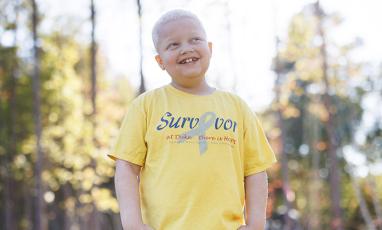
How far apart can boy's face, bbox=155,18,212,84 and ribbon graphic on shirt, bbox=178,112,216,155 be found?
18cm

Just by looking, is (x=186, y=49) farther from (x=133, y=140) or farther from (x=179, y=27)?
(x=133, y=140)

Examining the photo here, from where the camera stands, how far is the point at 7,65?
23719mm

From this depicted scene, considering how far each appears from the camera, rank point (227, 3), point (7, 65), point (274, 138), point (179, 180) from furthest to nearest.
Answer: point (7, 65)
point (274, 138)
point (227, 3)
point (179, 180)

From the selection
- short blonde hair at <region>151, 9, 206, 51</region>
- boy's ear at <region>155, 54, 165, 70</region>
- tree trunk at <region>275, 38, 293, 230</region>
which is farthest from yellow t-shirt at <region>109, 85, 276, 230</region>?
tree trunk at <region>275, 38, 293, 230</region>

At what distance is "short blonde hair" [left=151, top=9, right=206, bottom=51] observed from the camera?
9.10 ft

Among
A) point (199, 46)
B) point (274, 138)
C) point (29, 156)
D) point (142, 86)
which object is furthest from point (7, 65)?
point (199, 46)

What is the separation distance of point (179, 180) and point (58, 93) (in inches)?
816

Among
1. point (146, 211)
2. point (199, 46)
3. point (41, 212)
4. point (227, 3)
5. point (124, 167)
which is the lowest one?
point (41, 212)

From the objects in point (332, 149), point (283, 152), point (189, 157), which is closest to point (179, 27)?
point (189, 157)

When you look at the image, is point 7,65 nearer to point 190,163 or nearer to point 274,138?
point 274,138

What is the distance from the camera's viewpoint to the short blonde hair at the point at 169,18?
277 cm

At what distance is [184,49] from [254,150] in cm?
52

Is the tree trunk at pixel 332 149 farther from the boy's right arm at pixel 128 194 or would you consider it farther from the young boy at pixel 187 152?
the boy's right arm at pixel 128 194

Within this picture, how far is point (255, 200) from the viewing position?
109 inches
